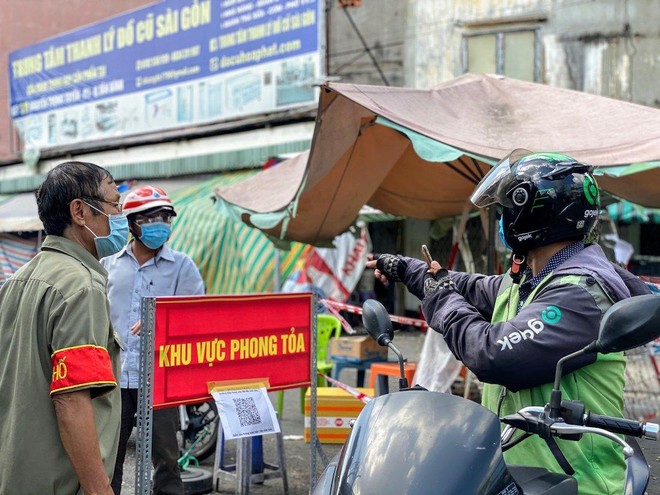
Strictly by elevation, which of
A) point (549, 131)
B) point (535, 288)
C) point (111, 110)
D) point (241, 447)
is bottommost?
point (241, 447)

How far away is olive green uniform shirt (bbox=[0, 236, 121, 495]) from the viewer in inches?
97.1

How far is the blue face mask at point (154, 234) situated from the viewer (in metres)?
5.16

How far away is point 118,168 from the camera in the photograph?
18.0m

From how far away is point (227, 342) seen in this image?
4.74m

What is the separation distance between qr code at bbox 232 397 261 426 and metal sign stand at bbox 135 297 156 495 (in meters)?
0.56

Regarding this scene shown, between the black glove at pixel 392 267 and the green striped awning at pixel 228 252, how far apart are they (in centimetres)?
844

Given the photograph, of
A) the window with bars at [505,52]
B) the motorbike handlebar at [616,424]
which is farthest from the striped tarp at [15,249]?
the motorbike handlebar at [616,424]

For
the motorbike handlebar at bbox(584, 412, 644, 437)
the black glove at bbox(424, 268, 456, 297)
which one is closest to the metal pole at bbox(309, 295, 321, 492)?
the black glove at bbox(424, 268, 456, 297)

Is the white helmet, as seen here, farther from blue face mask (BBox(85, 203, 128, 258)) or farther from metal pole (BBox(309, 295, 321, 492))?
blue face mask (BBox(85, 203, 128, 258))

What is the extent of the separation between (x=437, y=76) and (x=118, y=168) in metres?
7.03

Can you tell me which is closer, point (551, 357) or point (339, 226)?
point (551, 357)

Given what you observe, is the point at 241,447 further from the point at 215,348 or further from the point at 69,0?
the point at 69,0

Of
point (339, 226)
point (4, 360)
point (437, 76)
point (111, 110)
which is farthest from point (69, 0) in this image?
point (4, 360)

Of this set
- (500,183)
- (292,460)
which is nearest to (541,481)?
(500,183)
